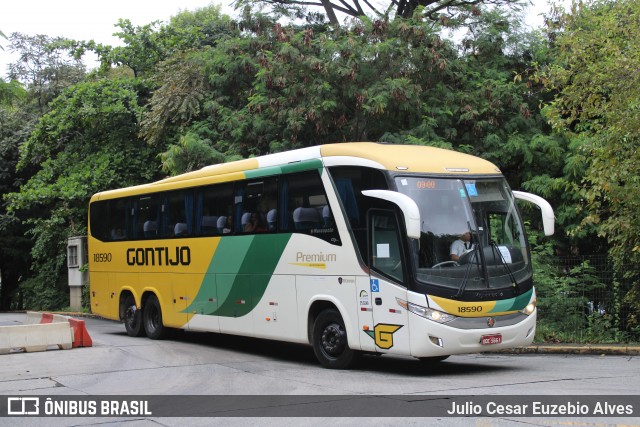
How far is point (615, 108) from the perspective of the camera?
1551 cm

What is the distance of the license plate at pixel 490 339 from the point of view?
11641 mm

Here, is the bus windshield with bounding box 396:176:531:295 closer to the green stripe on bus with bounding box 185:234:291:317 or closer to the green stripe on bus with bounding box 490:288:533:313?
the green stripe on bus with bounding box 490:288:533:313

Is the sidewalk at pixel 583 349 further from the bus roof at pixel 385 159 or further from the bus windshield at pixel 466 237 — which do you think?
the bus roof at pixel 385 159

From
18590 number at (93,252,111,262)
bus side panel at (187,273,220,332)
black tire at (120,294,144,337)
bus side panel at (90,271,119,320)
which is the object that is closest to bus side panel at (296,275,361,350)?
bus side panel at (187,273,220,332)

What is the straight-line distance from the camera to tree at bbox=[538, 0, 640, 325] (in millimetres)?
15117

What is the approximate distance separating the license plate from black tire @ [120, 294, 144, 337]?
33.0 ft

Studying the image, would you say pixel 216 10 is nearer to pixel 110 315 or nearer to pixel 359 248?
pixel 110 315

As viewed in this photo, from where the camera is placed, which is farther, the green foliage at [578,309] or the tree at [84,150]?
the tree at [84,150]

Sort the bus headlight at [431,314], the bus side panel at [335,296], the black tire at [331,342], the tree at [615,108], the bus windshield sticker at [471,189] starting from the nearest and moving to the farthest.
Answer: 1. the bus headlight at [431,314]
2. the bus windshield sticker at [471,189]
3. the bus side panel at [335,296]
4. the black tire at [331,342]
5. the tree at [615,108]

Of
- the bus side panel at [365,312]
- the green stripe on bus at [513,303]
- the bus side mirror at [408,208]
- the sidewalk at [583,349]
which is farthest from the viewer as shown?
the sidewalk at [583,349]

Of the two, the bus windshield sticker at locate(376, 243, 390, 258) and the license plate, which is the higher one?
the bus windshield sticker at locate(376, 243, 390, 258)

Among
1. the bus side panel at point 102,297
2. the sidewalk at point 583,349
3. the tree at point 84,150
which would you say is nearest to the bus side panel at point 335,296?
the sidewalk at point 583,349

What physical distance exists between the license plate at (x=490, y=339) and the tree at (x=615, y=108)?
5120 millimetres

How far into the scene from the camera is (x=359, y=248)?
40.7 feet
